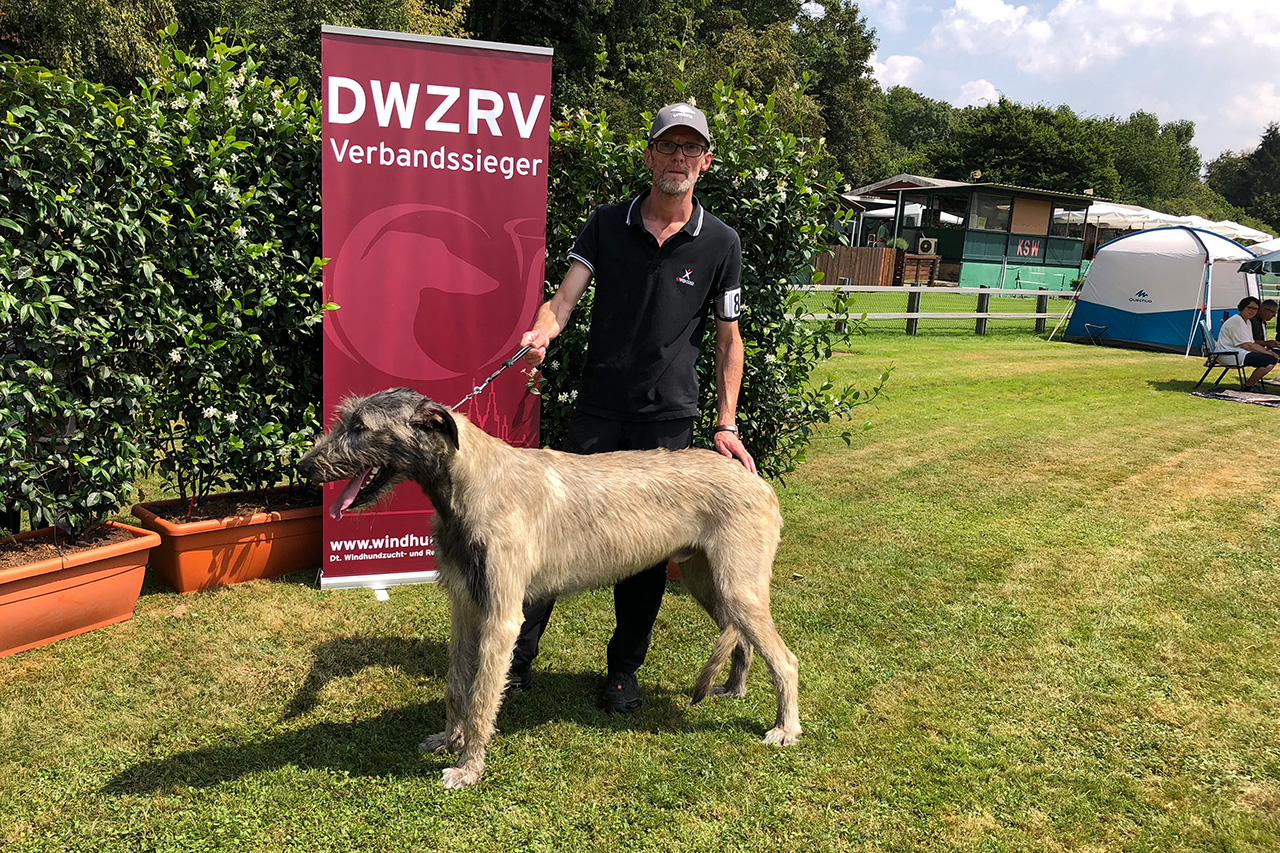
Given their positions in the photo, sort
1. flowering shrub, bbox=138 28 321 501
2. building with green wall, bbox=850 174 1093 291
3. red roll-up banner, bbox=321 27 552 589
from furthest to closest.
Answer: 1. building with green wall, bbox=850 174 1093 291
2. red roll-up banner, bbox=321 27 552 589
3. flowering shrub, bbox=138 28 321 501

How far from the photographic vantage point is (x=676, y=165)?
3.91 metres

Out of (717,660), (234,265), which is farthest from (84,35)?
(717,660)

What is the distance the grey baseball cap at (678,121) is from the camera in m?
3.80

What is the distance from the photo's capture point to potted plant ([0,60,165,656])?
420 cm

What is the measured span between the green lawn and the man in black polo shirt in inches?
21.0

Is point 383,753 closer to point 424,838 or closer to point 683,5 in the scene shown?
point 424,838

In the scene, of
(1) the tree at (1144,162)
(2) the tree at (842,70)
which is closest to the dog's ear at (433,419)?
(2) the tree at (842,70)

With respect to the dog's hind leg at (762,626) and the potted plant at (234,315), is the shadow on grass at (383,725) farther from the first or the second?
the potted plant at (234,315)

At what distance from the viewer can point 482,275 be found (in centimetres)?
543

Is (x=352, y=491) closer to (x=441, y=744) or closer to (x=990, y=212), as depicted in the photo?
(x=441, y=744)

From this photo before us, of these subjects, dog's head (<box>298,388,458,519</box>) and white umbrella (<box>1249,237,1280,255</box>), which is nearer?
dog's head (<box>298,388,458,519</box>)

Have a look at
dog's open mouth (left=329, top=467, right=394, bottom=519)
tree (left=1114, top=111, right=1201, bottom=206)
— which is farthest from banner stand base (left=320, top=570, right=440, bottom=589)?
tree (left=1114, top=111, right=1201, bottom=206)

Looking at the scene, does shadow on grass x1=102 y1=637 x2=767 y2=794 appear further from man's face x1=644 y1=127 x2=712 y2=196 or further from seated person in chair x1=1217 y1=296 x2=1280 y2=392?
seated person in chair x1=1217 y1=296 x2=1280 y2=392

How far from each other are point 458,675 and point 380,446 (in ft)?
3.97
